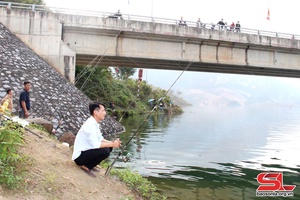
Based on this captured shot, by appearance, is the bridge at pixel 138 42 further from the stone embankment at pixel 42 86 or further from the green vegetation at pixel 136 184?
the green vegetation at pixel 136 184

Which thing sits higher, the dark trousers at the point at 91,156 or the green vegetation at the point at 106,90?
the dark trousers at the point at 91,156

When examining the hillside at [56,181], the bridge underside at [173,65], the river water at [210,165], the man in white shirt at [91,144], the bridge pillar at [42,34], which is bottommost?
the river water at [210,165]

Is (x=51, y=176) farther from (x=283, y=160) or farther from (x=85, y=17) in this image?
(x=85, y=17)

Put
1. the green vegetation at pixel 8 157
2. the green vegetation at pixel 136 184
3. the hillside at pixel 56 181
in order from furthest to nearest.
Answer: the green vegetation at pixel 136 184 → the hillside at pixel 56 181 → the green vegetation at pixel 8 157

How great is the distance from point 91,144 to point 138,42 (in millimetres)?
13641

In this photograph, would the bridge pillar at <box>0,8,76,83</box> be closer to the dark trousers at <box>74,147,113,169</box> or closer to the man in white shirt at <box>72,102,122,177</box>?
the man in white shirt at <box>72,102,122,177</box>

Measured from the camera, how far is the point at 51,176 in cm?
526

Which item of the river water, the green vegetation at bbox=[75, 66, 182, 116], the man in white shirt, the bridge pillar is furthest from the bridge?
the man in white shirt

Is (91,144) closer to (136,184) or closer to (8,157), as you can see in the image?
(8,157)

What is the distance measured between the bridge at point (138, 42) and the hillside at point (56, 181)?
39.2 feet

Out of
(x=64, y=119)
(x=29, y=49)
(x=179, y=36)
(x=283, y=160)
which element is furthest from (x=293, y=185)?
(x=29, y=49)

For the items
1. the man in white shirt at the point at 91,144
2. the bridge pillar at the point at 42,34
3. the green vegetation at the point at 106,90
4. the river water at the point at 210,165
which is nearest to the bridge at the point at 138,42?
the bridge pillar at the point at 42,34

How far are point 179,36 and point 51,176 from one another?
1463 cm

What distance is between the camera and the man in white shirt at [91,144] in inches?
226
